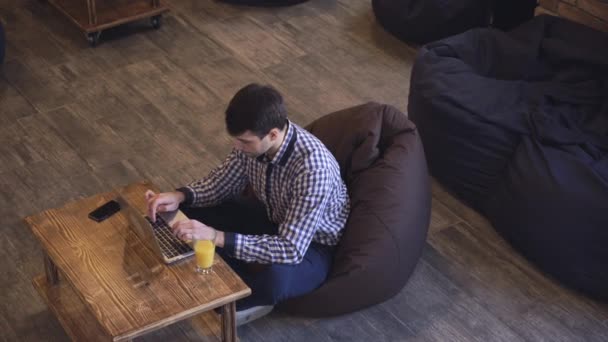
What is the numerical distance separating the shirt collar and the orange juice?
0.36 meters

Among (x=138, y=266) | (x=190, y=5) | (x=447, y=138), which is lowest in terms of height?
(x=190, y=5)

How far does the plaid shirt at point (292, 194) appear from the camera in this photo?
267 centimetres

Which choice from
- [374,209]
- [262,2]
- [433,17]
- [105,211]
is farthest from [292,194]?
[262,2]

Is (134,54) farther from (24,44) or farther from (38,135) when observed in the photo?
(38,135)

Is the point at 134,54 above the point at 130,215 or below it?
below

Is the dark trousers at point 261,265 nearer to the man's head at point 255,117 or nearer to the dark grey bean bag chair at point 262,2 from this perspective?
the man's head at point 255,117

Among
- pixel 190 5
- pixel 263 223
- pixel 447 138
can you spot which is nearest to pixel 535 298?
pixel 447 138

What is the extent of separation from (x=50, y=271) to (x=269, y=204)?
0.75 metres

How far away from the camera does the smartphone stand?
2.73m

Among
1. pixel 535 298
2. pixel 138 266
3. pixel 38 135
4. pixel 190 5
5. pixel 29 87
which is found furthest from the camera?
pixel 190 5

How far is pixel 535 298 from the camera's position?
3.20 m

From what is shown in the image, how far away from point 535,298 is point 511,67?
1.26 meters

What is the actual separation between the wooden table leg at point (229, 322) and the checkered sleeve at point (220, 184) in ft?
1.49

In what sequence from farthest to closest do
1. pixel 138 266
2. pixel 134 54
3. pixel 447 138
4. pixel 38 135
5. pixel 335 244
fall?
pixel 134 54 < pixel 38 135 < pixel 447 138 < pixel 335 244 < pixel 138 266
